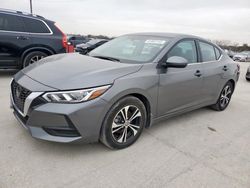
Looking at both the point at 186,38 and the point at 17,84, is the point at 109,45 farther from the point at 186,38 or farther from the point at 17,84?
the point at 17,84

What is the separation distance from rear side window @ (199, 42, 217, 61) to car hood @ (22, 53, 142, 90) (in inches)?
62.3

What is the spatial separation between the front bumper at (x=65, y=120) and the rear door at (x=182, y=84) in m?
1.02

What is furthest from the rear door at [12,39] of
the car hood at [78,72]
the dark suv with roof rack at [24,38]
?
the car hood at [78,72]

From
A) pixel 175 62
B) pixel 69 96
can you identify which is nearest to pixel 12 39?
pixel 69 96

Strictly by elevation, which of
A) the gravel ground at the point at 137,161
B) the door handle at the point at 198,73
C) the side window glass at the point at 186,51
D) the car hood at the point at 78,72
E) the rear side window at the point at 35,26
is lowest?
Result: the gravel ground at the point at 137,161

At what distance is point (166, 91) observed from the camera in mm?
3055

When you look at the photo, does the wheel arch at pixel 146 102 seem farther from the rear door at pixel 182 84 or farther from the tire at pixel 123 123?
the rear door at pixel 182 84

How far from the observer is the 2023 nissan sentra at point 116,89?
229 centimetres

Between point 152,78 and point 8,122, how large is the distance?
220 centimetres

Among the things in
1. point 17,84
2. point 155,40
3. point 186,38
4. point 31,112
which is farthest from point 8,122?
point 186,38

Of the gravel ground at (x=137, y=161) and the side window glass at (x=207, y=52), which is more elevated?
the side window glass at (x=207, y=52)

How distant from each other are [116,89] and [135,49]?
1110 millimetres

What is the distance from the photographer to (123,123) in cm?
272

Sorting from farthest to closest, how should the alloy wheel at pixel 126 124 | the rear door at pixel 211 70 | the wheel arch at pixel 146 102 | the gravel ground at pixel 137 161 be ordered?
the rear door at pixel 211 70, the wheel arch at pixel 146 102, the alloy wheel at pixel 126 124, the gravel ground at pixel 137 161
